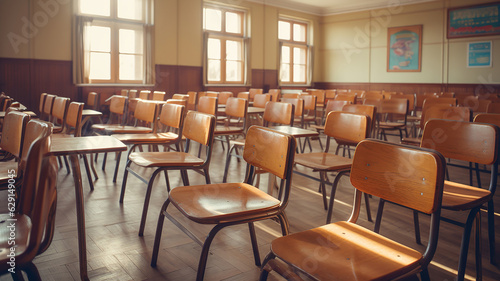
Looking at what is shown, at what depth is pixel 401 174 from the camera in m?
1.45

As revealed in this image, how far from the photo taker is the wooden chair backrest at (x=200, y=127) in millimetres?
2588

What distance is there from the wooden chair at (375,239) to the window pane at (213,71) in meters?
9.41

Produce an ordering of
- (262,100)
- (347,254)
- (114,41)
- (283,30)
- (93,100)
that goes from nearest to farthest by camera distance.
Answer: (347,254) < (262,100) < (93,100) < (114,41) < (283,30)

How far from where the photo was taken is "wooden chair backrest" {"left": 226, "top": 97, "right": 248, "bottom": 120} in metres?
4.54

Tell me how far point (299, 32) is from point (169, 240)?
11.7 m

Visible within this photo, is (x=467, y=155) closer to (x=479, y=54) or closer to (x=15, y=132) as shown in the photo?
(x=15, y=132)

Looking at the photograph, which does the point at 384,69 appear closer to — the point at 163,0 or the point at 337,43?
the point at 337,43

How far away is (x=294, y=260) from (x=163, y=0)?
914 cm

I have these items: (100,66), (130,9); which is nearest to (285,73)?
(130,9)

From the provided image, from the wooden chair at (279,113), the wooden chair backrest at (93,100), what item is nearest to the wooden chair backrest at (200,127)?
the wooden chair at (279,113)

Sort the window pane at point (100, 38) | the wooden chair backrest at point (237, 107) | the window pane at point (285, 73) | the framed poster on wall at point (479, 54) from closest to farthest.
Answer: the wooden chair backrest at point (237, 107)
the window pane at point (100, 38)
the framed poster on wall at point (479, 54)
the window pane at point (285, 73)

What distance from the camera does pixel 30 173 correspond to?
1184 millimetres

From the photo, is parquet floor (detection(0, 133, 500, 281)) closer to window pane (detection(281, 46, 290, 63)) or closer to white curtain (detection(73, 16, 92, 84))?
white curtain (detection(73, 16, 92, 84))

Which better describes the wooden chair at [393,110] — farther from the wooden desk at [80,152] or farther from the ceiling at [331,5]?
the ceiling at [331,5]
